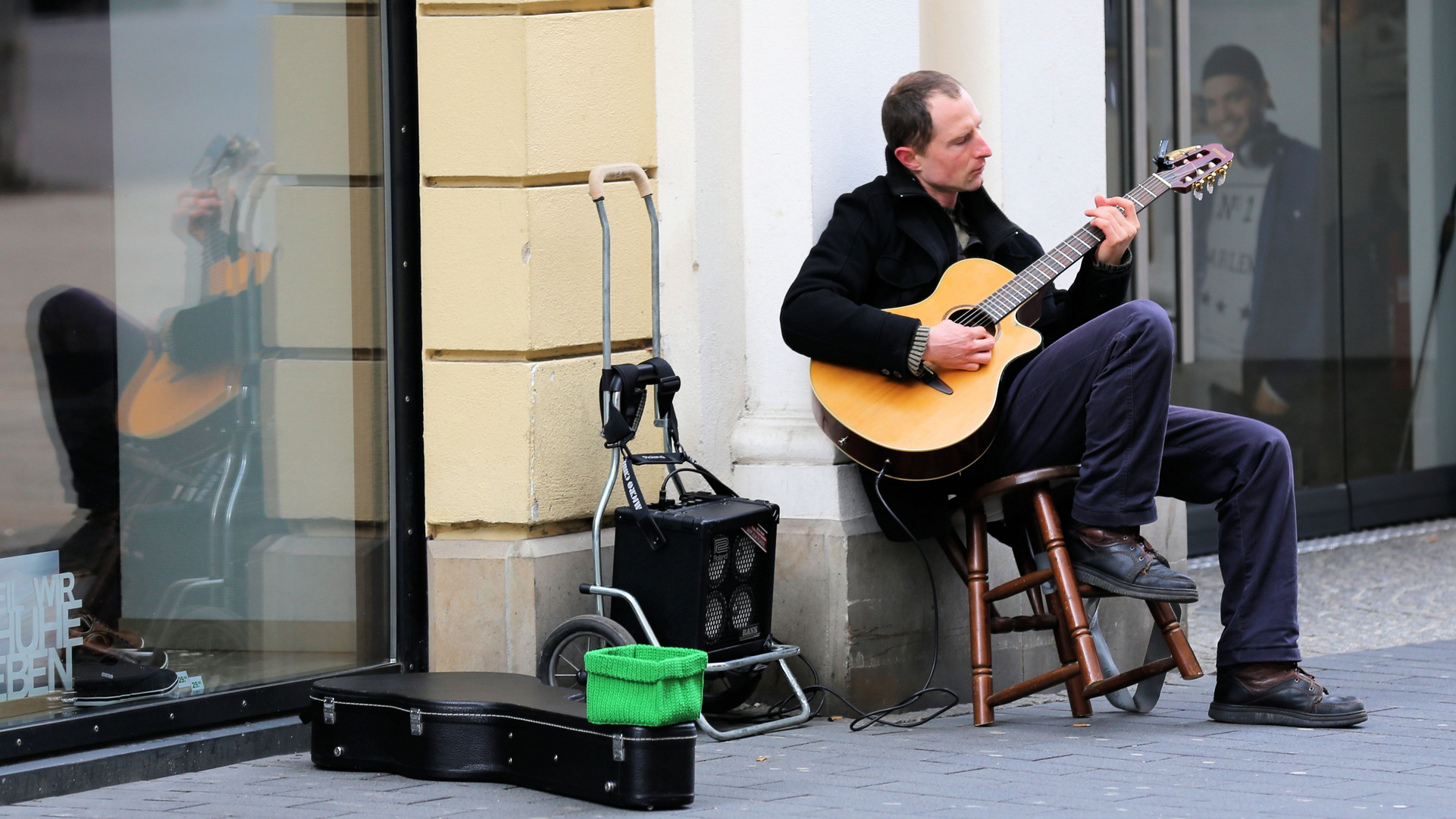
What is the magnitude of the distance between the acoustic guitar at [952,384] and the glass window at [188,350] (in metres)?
1.28

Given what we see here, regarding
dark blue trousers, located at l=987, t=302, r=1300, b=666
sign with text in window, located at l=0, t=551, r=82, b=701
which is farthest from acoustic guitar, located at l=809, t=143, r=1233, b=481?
sign with text in window, located at l=0, t=551, r=82, b=701

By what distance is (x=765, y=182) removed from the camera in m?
5.43

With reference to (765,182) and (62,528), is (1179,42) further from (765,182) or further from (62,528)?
(62,528)

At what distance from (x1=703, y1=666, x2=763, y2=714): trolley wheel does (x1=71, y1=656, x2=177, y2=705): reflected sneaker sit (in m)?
1.34

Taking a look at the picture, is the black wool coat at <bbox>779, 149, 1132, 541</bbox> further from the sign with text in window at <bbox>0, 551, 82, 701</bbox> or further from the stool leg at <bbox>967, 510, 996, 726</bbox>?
the sign with text in window at <bbox>0, 551, 82, 701</bbox>

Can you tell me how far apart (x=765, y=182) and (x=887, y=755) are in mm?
1653

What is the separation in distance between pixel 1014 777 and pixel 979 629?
2.39ft

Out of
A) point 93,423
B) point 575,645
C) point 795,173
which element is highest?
point 795,173

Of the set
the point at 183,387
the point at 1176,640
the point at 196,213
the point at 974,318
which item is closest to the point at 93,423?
the point at 183,387

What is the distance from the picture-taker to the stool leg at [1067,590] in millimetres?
4777

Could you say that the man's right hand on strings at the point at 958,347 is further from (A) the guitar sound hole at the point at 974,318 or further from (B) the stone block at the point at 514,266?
(B) the stone block at the point at 514,266

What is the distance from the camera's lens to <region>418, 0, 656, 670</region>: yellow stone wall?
5.14m

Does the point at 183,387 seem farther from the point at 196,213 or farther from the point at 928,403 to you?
the point at 928,403

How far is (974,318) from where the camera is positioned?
502cm
